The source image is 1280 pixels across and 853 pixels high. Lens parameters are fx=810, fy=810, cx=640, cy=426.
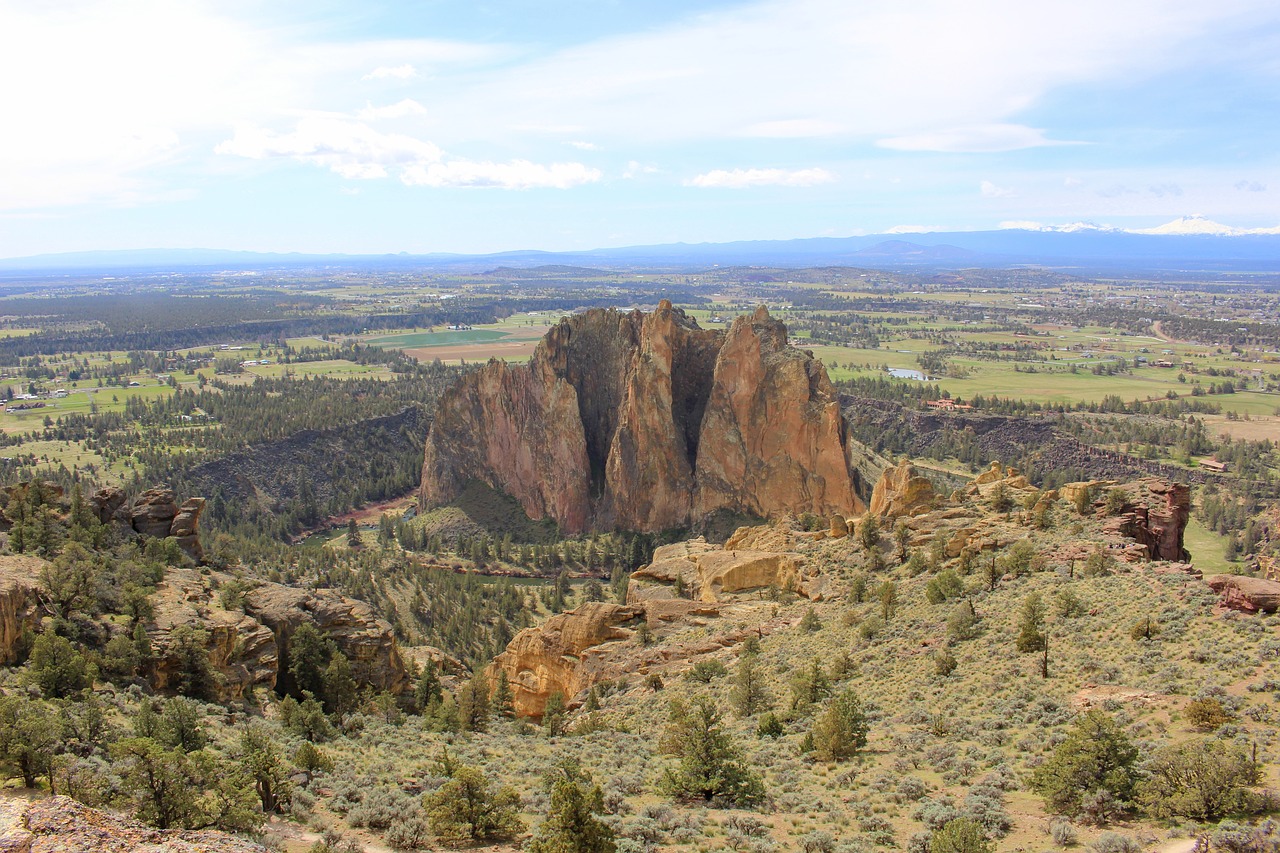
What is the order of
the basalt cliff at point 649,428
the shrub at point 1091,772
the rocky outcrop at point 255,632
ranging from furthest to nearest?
the basalt cliff at point 649,428 < the rocky outcrop at point 255,632 < the shrub at point 1091,772

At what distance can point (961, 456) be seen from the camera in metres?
141

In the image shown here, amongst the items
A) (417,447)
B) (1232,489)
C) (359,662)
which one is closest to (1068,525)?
(359,662)

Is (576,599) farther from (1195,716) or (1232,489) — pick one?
(1232,489)

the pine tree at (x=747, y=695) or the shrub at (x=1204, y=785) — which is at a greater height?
the shrub at (x=1204, y=785)

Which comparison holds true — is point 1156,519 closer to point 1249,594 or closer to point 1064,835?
point 1249,594

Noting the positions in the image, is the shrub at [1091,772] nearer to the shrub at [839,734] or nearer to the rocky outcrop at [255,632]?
the shrub at [839,734]

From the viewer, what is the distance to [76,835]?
13430 mm

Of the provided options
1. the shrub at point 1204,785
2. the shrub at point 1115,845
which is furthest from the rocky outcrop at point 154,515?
the shrub at point 1204,785

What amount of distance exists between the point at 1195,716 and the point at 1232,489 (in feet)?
374

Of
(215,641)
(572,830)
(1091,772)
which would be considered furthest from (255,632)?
(1091,772)

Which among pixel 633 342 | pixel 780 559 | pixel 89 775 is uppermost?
pixel 633 342

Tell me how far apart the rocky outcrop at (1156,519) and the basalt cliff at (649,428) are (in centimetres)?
3683

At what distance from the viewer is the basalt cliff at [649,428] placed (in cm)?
8781

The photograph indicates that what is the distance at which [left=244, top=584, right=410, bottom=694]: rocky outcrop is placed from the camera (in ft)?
154
